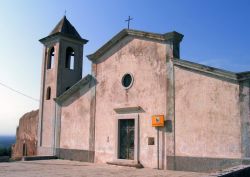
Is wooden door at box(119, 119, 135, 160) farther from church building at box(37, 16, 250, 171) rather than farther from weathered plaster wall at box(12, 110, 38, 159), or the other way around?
weathered plaster wall at box(12, 110, 38, 159)

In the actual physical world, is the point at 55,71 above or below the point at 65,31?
below

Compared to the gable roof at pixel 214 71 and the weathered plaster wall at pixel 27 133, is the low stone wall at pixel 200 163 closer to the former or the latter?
the gable roof at pixel 214 71

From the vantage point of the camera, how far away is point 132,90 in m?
14.9

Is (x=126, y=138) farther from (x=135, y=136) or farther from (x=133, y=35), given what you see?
(x=133, y=35)

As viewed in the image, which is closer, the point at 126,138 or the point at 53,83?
the point at 126,138

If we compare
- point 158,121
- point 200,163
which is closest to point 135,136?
point 158,121

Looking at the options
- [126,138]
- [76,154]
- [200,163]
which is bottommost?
[76,154]

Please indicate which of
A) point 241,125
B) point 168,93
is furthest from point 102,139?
point 241,125

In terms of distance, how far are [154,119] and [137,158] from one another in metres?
2.04

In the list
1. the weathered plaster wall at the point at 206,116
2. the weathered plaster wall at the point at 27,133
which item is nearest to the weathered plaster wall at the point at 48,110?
the weathered plaster wall at the point at 27,133

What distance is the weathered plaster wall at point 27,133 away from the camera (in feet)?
74.7

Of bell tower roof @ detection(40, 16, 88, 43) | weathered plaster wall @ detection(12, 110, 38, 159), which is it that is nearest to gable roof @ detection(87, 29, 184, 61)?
bell tower roof @ detection(40, 16, 88, 43)

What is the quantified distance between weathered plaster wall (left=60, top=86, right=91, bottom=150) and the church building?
5 centimetres

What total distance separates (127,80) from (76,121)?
428 centimetres
